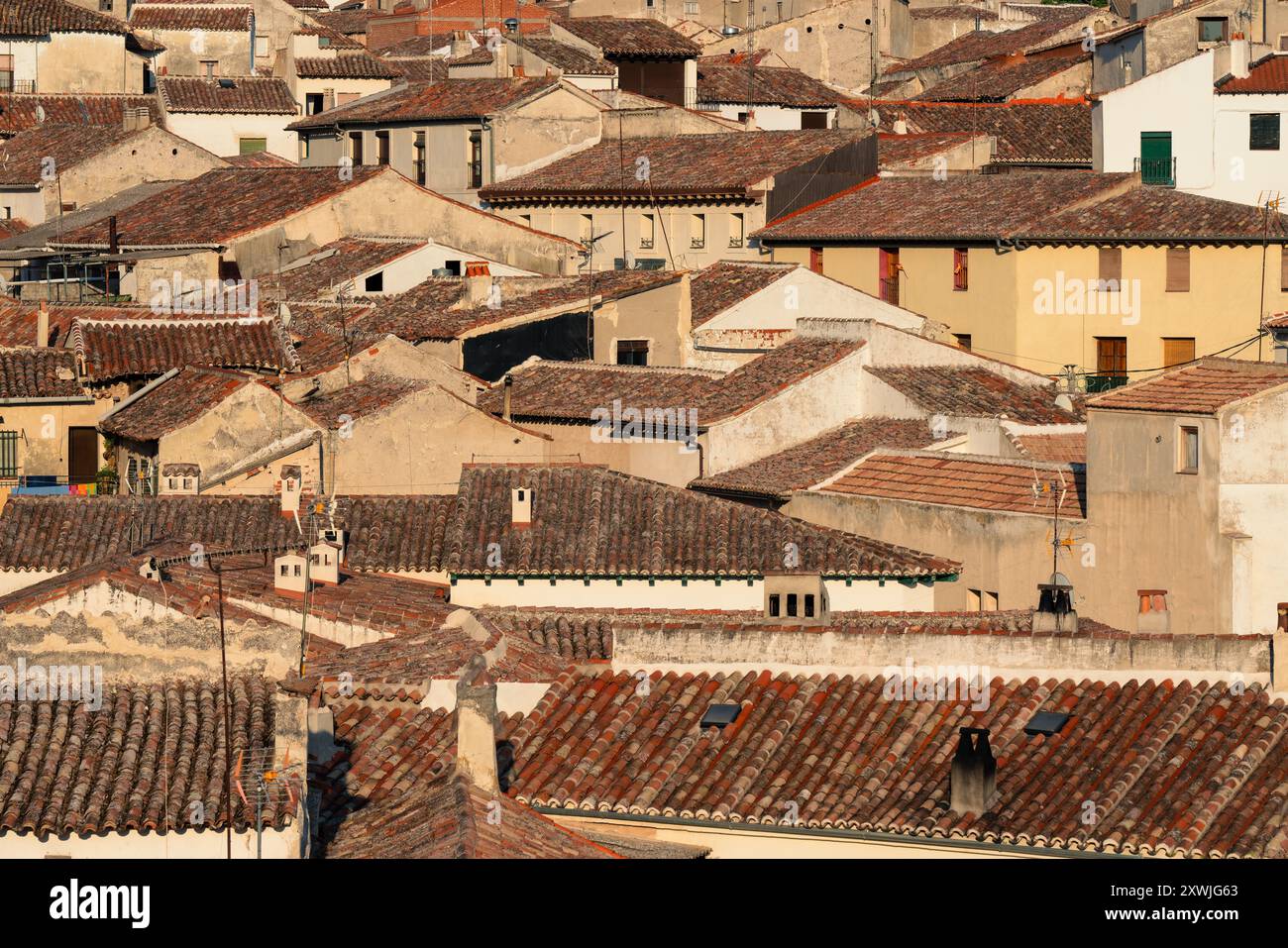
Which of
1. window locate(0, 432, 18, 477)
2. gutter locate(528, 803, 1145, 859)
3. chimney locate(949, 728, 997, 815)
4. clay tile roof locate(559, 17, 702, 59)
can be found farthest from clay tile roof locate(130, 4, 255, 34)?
chimney locate(949, 728, 997, 815)

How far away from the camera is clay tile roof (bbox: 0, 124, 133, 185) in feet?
214

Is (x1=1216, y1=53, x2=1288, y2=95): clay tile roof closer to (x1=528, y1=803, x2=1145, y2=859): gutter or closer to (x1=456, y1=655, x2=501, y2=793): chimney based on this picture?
(x1=528, y1=803, x2=1145, y2=859): gutter

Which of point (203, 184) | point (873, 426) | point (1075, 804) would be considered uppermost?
point (203, 184)

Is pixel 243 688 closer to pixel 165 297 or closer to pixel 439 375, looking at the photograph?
pixel 439 375

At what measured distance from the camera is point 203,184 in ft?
199

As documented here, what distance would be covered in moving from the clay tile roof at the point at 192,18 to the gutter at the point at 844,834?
63333 mm

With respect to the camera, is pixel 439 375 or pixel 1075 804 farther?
pixel 439 375

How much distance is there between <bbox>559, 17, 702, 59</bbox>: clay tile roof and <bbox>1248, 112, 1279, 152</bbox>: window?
15.4m

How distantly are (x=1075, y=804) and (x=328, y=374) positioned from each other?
73.7 feet

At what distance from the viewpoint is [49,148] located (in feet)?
222

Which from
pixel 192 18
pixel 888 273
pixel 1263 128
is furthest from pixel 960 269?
pixel 192 18

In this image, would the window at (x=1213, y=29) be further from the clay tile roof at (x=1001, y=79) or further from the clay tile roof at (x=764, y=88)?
the clay tile roof at (x=764, y=88)
